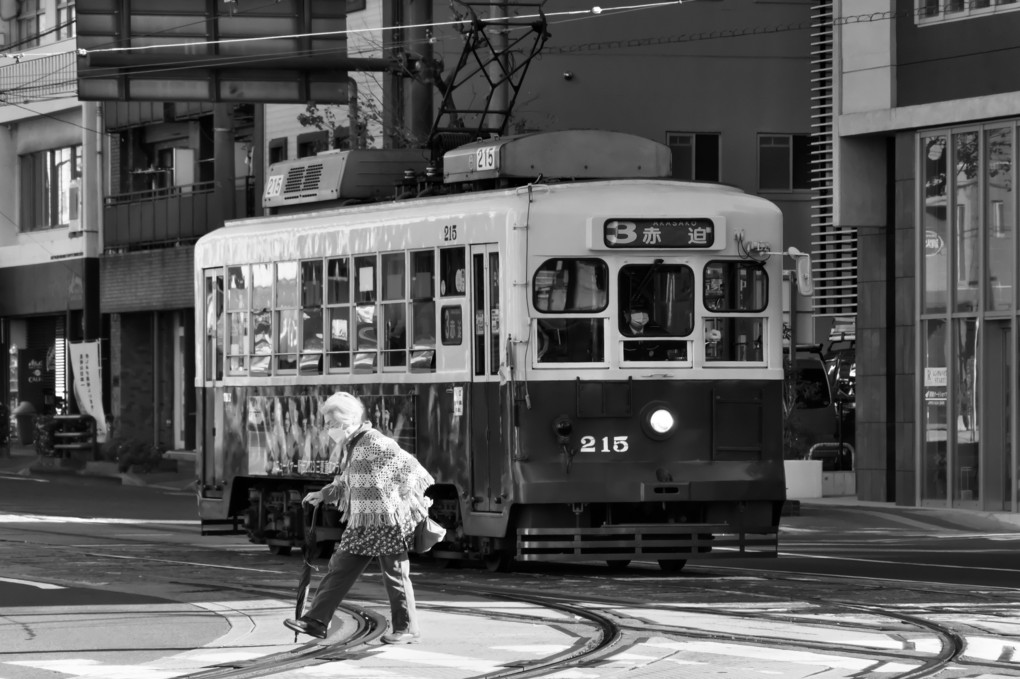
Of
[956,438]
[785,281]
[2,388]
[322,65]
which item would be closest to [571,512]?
[785,281]

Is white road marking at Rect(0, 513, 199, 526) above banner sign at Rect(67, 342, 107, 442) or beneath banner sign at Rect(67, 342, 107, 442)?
beneath

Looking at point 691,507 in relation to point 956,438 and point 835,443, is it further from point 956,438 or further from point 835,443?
point 835,443

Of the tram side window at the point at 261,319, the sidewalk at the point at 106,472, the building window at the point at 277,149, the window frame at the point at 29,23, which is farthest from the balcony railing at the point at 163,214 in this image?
the tram side window at the point at 261,319

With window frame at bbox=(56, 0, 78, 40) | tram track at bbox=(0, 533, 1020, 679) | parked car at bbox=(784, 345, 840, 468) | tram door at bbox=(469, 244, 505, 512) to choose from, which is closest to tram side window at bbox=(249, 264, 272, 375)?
tram track at bbox=(0, 533, 1020, 679)

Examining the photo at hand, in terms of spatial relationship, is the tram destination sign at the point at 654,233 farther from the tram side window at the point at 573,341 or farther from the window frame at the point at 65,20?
the window frame at the point at 65,20

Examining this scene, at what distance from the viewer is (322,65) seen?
28.8m

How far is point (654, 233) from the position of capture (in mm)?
16297

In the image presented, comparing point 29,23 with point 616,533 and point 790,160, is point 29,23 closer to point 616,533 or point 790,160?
point 790,160

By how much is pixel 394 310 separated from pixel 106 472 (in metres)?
19.8

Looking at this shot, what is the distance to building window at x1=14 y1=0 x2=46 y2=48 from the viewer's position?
4556 cm

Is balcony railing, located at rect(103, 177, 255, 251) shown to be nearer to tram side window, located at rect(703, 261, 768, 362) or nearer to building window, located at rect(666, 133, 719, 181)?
building window, located at rect(666, 133, 719, 181)

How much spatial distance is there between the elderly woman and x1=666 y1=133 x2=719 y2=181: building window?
82.2 feet

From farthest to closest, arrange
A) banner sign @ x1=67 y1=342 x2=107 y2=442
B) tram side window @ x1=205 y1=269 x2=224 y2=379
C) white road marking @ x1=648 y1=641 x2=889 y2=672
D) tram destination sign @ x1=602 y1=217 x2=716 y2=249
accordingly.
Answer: banner sign @ x1=67 y1=342 x2=107 y2=442
tram side window @ x1=205 y1=269 x2=224 y2=379
tram destination sign @ x1=602 y1=217 x2=716 y2=249
white road marking @ x1=648 y1=641 x2=889 y2=672

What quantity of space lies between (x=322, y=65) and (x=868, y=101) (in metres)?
7.26
